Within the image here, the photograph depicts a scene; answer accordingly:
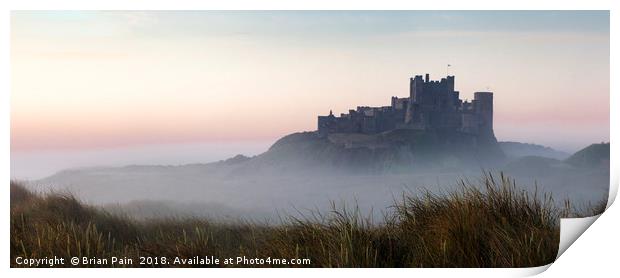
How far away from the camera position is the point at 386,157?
7.60 metres

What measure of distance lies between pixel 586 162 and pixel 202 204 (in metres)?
2.69

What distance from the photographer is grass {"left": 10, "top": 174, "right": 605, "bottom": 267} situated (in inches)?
288

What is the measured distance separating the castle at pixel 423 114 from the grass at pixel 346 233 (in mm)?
428

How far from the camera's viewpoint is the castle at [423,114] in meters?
7.52

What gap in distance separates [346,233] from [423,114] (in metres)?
1.00

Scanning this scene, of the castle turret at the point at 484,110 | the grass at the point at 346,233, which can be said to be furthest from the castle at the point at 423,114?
the grass at the point at 346,233

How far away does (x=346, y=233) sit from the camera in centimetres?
736

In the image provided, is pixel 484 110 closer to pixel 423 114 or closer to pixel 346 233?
pixel 423 114

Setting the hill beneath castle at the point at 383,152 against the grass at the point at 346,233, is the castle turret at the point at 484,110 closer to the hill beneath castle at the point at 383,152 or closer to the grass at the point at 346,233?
the hill beneath castle at the point at 383,152

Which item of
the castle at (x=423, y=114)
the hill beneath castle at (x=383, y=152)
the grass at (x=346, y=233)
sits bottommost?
the grass at (x=346, y=233)

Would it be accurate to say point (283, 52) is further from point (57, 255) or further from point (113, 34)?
point (57, 255)

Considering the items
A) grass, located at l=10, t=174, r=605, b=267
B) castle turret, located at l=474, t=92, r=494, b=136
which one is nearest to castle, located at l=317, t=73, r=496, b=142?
castle turret, located at l=474, t=92, r=494, b=136

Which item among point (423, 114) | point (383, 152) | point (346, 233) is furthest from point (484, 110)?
point (346, 233)
